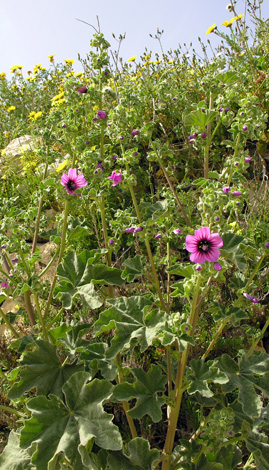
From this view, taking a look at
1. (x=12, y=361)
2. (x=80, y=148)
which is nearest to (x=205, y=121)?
(x=80, y=148)

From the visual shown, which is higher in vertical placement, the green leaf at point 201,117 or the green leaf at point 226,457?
the green leaf at point 201,117

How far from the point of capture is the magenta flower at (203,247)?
1.39m

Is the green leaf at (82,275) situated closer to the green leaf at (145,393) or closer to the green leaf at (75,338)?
the green leaf at (75,338)

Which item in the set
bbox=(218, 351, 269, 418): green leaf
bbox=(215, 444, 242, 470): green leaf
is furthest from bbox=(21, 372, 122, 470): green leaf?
bbox=(215, 444, 242, 470): green leaf

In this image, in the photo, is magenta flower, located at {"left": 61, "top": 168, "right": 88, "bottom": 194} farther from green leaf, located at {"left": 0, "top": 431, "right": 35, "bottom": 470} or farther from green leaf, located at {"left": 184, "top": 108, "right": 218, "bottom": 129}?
green leaf, located at {"left": 0, "top": 431, "right": 35, "bottom": 470}

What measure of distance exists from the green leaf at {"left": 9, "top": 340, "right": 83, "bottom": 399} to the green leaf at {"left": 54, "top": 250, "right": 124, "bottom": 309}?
267 millimetres

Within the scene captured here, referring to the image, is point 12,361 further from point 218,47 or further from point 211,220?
point 218,47

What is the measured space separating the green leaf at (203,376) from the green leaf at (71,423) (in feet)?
1.09

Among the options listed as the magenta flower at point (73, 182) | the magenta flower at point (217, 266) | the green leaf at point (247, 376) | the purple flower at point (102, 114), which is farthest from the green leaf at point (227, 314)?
the purple flower at point (102, 114)

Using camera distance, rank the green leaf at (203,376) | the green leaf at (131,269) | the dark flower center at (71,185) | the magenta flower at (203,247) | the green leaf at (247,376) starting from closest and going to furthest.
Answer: the magenta flower at (203,247) → the green leaf at (203,376) → the green leaf at (247,376) → the green leaf at (131,269) → the dark flower center at (71,185)

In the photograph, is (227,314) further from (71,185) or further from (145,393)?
(71,185)

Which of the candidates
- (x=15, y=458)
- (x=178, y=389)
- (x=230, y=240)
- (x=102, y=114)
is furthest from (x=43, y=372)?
(x=102, y=114)

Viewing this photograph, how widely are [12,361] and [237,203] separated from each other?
1.94m

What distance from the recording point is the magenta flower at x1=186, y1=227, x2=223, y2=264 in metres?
1.39
